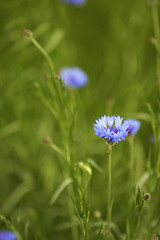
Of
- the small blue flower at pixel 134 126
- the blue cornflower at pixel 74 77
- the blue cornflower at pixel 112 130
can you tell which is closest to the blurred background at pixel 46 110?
the blue cornflower at pixel 74 77

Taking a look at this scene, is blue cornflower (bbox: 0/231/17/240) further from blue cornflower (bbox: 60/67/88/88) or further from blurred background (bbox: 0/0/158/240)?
blue cornflower (bbox: 60/67/88/88)

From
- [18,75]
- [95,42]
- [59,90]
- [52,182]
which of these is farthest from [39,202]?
[95,42]

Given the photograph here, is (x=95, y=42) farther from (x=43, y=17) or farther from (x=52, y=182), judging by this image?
(x=52, y=182)

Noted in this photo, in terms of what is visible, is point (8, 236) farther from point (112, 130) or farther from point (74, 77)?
point (74, 77)

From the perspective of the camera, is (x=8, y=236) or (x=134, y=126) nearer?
(x=134, y=126)

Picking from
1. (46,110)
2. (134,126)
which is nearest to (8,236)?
(134,126)

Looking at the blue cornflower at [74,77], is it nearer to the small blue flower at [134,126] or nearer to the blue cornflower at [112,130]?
the small blue flower at [134,126]

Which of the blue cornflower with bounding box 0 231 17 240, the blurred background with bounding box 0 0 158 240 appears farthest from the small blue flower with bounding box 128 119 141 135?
the blue cornflower with bounding box 0 231 17 240
